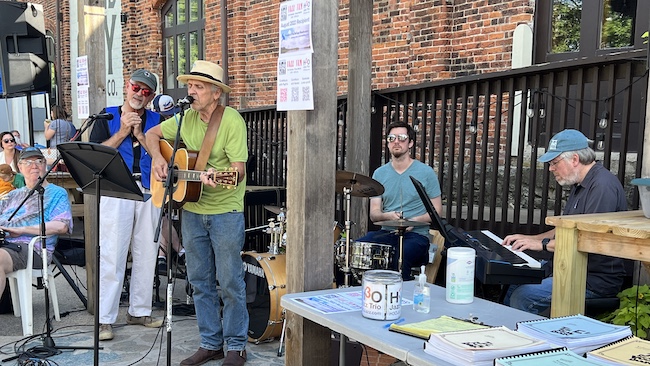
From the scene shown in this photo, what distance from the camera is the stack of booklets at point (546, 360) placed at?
65.6 inches

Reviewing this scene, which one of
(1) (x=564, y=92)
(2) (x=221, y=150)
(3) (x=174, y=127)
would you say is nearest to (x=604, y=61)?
(1) (x=564, y=92)

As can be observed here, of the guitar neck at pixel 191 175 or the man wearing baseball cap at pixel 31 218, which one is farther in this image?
the man wearing baseball cap at pixel 31 218

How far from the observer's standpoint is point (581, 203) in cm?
347

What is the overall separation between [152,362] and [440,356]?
9.24 ft

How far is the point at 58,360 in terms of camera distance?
4.19m

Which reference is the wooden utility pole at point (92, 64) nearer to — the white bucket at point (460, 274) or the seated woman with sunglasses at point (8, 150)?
the seated woman with sunglasses at point (8, 150)

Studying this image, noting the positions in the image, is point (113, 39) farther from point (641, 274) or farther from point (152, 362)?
point (641, 274)

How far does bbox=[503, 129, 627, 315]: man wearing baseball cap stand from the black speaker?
18.9 ft

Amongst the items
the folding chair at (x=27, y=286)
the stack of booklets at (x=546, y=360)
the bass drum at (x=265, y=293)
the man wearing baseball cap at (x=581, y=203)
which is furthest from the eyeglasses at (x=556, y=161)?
the folding chair at (x=27, y=286)

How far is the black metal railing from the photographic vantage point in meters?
3.96

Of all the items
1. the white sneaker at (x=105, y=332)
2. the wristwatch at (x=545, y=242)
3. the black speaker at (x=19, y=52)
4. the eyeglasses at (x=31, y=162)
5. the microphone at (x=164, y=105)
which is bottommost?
the white sneaker at (x=105, y=332)

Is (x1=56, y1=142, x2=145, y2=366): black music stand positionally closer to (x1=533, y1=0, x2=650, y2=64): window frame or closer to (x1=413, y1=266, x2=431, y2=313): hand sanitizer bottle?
(x1=413, y1=266, x2=431, y2=313): hand sanitizer bottle

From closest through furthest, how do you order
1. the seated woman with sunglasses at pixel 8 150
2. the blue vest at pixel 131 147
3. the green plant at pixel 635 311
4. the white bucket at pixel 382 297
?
the white bucket at pixel 382 297 → the green plant at pixel 635 311 → the blue vest at pixel 131 147 → the seated woman with sunglasses at pixel 8 150

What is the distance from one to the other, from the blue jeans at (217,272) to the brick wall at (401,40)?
91.8 inches
